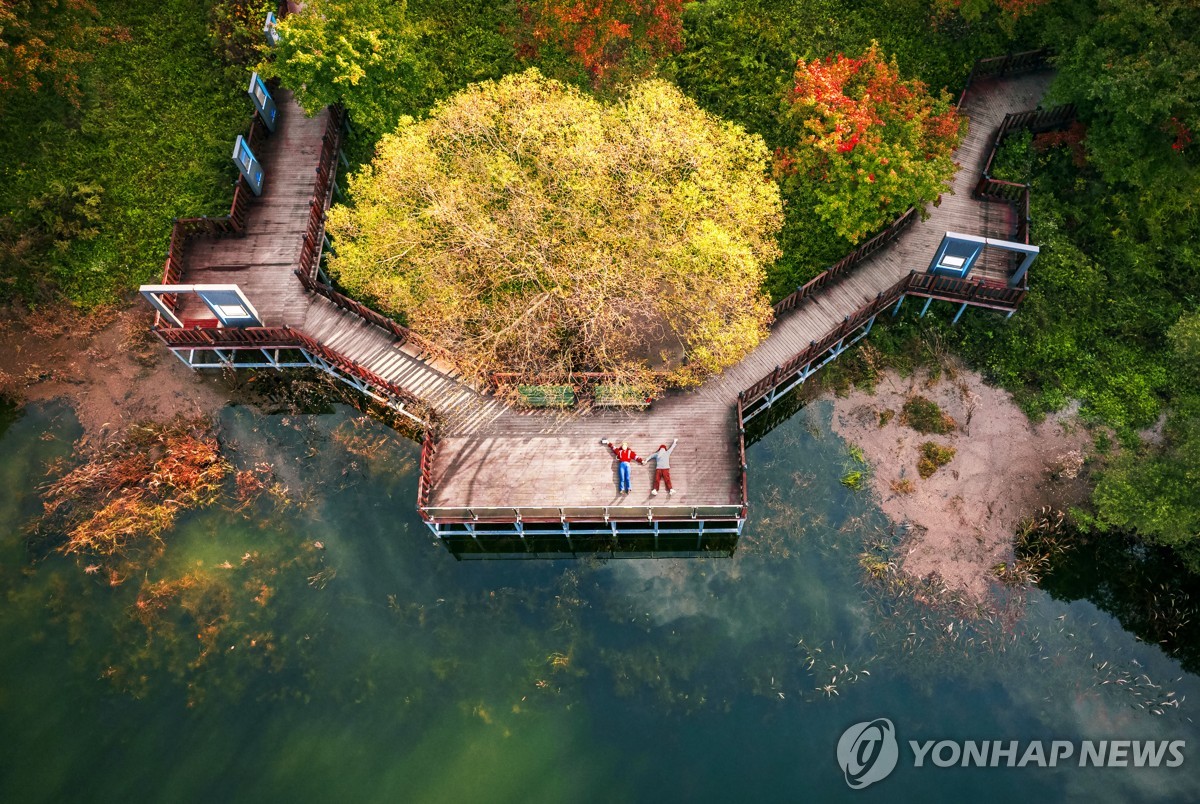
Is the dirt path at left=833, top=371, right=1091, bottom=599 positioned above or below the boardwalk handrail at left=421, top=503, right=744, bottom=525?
above

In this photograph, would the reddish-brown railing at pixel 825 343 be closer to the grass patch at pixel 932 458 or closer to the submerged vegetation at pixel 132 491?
the grass patch at pixel 932 458

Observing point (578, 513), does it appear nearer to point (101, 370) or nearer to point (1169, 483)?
point (1169, 483)

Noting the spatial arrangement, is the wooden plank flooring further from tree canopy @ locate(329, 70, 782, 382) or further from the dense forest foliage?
tree canopy @ locate(329, 70, 782, 382)

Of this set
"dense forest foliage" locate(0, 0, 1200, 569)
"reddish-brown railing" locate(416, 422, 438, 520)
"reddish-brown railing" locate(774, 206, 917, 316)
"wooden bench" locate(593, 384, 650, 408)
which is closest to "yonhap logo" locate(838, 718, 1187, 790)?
"dense forest foliage" locate(0, 0, 1200, 569)

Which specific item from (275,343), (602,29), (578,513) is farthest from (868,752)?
(602,29)

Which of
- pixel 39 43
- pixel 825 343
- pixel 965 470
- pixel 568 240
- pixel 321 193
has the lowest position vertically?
pixel 965 470

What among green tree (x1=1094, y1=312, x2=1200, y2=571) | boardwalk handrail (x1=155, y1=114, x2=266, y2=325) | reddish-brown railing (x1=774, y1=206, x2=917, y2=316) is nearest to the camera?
green tree (x1=1094, y1=312, x2=1200, y2=571)
